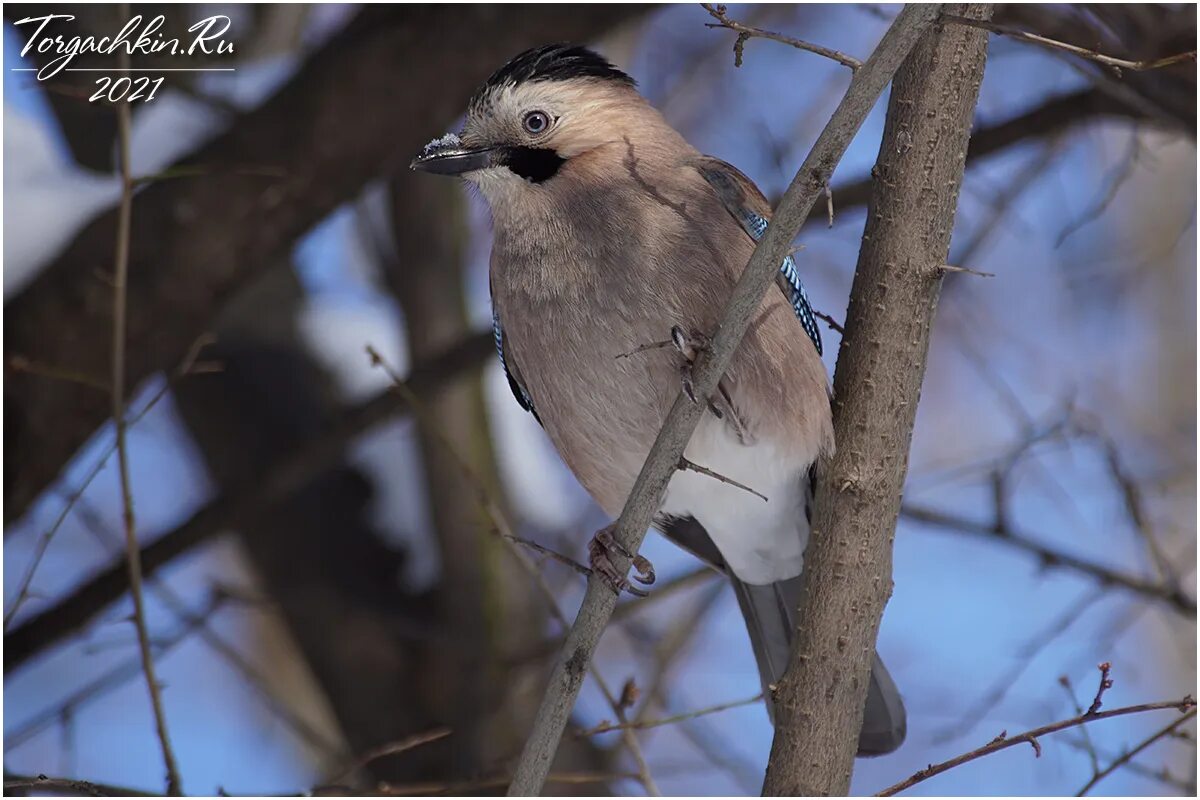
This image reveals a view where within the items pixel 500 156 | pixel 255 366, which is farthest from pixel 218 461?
pixel 500 156

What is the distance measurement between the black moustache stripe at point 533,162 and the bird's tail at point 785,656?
4.84 ft

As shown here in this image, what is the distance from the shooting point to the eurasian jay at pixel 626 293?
3.53 m

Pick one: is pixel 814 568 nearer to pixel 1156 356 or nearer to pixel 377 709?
pixel 377 709

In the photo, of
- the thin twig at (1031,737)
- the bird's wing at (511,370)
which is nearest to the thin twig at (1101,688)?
the thin twig at (1031,737)

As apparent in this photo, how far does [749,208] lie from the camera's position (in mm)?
3771

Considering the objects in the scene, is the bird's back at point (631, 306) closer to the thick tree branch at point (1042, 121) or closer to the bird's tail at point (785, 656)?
the bird's tail at point (785, 656)

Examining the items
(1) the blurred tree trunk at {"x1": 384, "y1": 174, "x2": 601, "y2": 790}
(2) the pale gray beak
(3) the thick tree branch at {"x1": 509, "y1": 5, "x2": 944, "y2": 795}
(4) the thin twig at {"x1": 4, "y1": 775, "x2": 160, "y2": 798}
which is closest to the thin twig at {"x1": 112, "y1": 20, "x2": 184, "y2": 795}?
(4) the thin twig at {"x1": 4, "y1": 775, "x2": 160, "y2": 798}

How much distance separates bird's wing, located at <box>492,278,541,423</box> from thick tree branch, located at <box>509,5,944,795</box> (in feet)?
3.80

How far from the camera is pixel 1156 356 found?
26.3 ft

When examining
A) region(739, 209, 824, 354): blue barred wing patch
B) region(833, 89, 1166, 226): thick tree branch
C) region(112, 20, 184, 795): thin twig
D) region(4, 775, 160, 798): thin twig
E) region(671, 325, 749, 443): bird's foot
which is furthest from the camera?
region(833, 89, 1166, 226): thick tree branch

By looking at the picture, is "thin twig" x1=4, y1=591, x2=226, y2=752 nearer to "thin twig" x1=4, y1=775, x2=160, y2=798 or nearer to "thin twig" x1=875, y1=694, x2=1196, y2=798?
"thin twig" x1=4, y1=775, x2=160, y2=798

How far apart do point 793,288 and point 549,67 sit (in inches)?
38.1

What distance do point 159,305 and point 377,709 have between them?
6.69 ft

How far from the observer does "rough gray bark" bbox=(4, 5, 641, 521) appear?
497 centimetres
